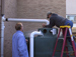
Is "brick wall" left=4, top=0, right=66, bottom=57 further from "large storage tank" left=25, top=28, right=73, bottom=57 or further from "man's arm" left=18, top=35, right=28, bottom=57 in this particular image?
"man's arm" left=18, top=35, right=28, bottom=57

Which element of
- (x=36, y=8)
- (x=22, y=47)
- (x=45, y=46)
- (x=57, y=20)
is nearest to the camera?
(x=22, y=47)

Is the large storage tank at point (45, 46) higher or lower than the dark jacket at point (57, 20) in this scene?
lower

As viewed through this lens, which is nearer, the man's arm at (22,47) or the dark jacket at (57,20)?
the man's arm at (22,47)

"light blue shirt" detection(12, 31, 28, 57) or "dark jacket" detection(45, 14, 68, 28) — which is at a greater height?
"dark jacket" detection(45, 14, 68, 28)

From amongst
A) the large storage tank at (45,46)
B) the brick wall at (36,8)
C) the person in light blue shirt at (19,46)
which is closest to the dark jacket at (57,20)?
the large storage tank at (45,46)

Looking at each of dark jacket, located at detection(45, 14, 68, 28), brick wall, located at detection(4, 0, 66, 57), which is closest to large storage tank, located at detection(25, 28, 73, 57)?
dark jacket, located at detection(45, 14, 68, 28)

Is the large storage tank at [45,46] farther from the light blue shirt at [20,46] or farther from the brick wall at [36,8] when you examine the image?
the brick wall at [36,8]

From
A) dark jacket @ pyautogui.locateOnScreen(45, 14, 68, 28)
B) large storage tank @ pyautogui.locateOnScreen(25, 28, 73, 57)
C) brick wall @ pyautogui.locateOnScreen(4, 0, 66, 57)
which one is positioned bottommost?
large storage tank @ pyautogui.locateOnScreen(25, 28, 73, 57)

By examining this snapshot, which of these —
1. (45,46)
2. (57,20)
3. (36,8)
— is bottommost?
(45,46)

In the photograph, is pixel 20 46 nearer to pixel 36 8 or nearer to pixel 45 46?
pixel 45 46

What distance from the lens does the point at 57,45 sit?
457 centimetres

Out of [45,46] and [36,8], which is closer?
[45,46]

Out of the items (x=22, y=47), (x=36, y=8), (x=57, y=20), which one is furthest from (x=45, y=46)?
(x=36, y=8)

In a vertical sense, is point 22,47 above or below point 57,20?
below
